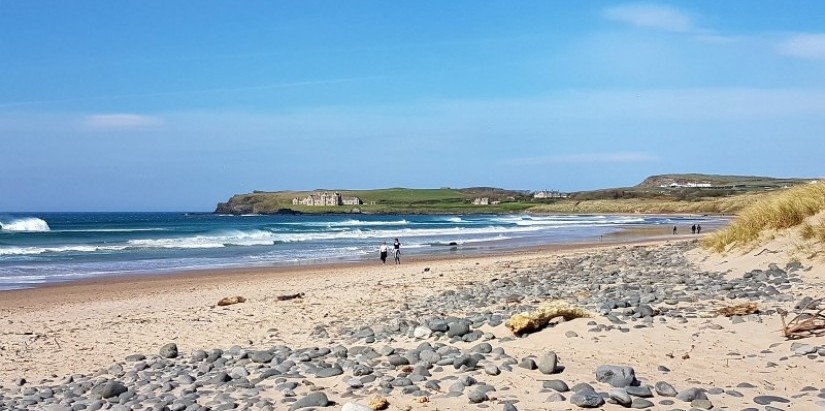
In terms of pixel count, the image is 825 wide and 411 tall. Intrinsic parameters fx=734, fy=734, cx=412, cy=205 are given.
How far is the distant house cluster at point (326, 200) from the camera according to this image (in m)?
171

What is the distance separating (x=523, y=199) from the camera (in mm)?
176500

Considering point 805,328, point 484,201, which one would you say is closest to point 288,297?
point 805,328

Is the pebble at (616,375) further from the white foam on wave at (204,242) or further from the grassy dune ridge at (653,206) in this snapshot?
the grassy dune ridge at (653,206)

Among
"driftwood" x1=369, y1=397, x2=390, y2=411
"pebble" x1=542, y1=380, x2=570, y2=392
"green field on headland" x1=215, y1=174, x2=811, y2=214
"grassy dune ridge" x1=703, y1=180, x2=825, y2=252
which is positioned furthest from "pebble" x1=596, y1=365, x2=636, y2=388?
"green field on headland" x1=215, y1=174, x2=811, y2=214

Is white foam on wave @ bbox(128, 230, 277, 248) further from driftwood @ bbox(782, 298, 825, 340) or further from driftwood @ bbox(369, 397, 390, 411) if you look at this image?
driftwood @ bbox(782, 298, 825, 340)

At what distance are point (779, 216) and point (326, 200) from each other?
162 meters

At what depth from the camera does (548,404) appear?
557 cm

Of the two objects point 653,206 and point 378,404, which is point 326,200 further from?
point 378,404

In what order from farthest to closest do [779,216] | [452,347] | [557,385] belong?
[779,216], [452,347], [557,385]

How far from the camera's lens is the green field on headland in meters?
119

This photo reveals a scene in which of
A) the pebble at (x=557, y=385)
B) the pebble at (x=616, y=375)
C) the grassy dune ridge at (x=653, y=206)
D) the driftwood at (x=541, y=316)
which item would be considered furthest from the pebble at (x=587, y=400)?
the grassy dune ridge at (x=653, y=206)

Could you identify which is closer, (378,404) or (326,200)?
(378,404)

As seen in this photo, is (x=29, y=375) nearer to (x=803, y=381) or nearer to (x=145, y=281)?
(x=803, y=381)

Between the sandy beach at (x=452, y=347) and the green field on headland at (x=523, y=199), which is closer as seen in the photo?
the sandy beach at (x=452, y=347)
